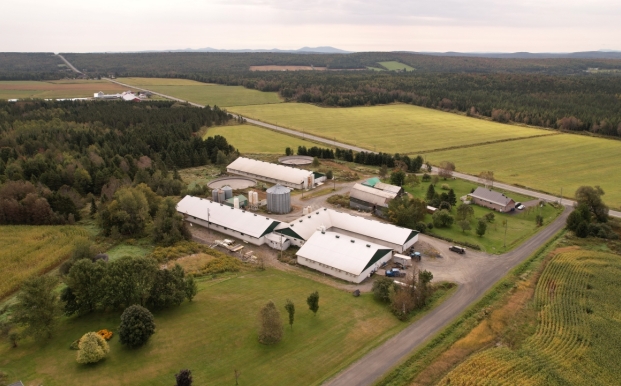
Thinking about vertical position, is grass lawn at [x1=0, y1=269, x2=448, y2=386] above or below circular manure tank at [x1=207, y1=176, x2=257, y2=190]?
below

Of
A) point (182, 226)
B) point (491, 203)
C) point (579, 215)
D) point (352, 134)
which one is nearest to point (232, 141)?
point (352, 134)

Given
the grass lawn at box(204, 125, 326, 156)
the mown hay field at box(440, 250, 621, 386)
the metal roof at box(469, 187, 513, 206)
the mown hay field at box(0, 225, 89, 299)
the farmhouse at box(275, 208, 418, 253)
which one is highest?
the grass lawn at box(204, 125, 326, 156)

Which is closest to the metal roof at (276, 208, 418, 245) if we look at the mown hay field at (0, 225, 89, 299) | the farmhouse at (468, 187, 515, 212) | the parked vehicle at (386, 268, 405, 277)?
the parked vehicle at (386, 268, 405, 277)

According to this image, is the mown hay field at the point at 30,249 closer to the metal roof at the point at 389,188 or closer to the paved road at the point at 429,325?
the paved road at the point at 429,325

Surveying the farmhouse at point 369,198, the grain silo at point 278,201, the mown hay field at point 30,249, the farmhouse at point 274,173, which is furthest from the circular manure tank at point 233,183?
the mown hay field at point 30,249

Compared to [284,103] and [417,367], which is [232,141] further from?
[417,367]

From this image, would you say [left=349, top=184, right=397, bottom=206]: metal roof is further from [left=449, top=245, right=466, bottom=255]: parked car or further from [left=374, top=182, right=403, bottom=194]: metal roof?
[left=449, top=245, right=466, bottom=255]: parked car
